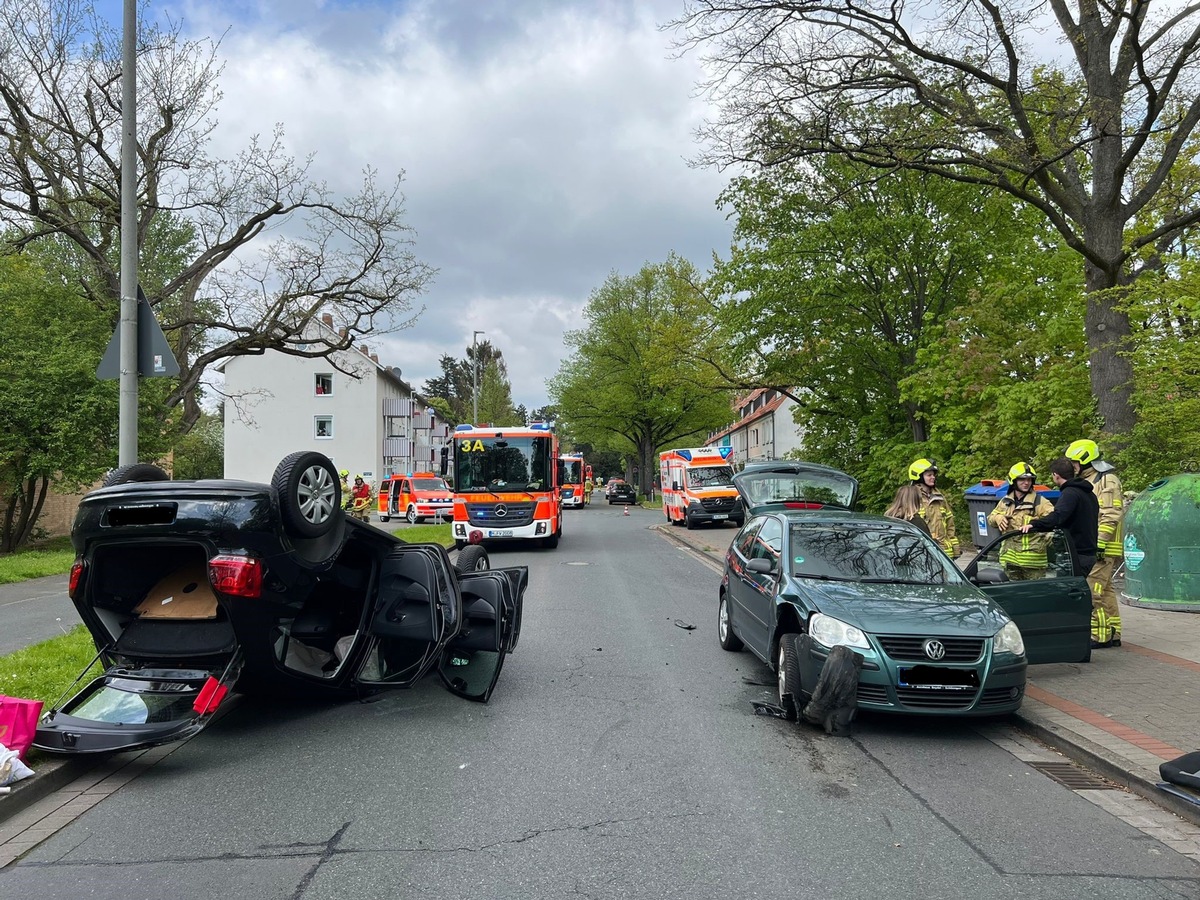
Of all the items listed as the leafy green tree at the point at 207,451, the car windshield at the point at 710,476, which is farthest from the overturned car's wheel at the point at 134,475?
the leafy green tree at the point at 207,451

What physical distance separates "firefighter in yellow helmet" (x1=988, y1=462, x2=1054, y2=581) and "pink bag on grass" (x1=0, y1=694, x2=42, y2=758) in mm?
7456

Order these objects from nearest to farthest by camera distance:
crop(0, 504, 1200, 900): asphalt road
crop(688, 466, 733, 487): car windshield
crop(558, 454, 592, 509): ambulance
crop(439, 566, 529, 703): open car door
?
crop(0, 504, 1200, 900): asphalt road
crop(439, 566, 529, 703): open car door
crop(688, 466, 733, 487): car windshield
crop(558, 454, 592, 509): ambulance

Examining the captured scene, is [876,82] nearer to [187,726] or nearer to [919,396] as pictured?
[919,396]

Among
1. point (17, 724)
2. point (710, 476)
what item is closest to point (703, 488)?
point (710, 476)

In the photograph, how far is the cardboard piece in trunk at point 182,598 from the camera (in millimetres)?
5770

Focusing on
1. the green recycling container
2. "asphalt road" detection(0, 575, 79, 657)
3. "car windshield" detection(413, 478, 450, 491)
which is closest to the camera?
"asphalt road" detection(0, 575, 79, 657)

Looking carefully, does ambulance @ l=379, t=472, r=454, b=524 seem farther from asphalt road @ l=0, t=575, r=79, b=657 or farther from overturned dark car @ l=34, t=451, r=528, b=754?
overturned dark car @ l=34, t=451, r=528, b=754

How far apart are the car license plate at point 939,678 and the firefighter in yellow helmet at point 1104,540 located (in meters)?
3.12

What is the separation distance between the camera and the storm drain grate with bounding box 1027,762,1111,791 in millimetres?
4957

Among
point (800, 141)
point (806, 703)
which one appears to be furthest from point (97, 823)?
point (800, 141)

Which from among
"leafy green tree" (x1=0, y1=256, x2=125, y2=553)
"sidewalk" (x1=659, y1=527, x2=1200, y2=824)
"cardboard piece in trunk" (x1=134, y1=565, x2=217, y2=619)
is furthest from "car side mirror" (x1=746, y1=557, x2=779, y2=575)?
"leafy green tree" (x1=0, y1=256, x2=125, y2=553)

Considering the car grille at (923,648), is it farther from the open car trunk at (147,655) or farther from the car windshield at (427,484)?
the car windshield at (427,484)

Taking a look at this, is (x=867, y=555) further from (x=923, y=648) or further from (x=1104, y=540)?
(x=1104, y=540)

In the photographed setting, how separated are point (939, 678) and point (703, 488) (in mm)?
23599
